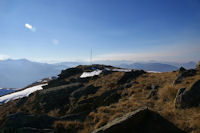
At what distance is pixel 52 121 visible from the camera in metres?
8.56

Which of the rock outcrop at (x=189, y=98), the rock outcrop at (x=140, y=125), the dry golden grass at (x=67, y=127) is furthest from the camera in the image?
the dry golden grass at (x=67, y=127)

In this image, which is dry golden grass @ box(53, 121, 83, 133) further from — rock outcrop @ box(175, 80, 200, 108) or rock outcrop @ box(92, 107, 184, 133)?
rock outcrop @ box(175, 80, 200, 108)

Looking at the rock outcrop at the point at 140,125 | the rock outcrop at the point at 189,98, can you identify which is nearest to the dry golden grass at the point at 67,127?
the rock outcrop at the point at 140,125

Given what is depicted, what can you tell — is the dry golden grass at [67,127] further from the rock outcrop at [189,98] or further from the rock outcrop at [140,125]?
the rock outcrop at [189,98]

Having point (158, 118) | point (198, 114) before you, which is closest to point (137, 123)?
point (158, 118)

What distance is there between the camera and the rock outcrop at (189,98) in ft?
24.3

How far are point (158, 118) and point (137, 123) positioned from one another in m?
1.43

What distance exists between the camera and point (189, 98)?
7.52 m

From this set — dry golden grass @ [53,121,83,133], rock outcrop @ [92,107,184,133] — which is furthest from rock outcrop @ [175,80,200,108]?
dry golden grass @ [53,121,83,133]

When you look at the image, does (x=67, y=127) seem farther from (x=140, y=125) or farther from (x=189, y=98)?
(x=189, y=98)

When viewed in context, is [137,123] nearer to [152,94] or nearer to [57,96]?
[152,94]

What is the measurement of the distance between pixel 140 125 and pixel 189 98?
174 inches

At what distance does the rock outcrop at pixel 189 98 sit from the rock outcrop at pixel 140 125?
2.40 meters

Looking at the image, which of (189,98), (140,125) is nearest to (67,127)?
(140,125)
